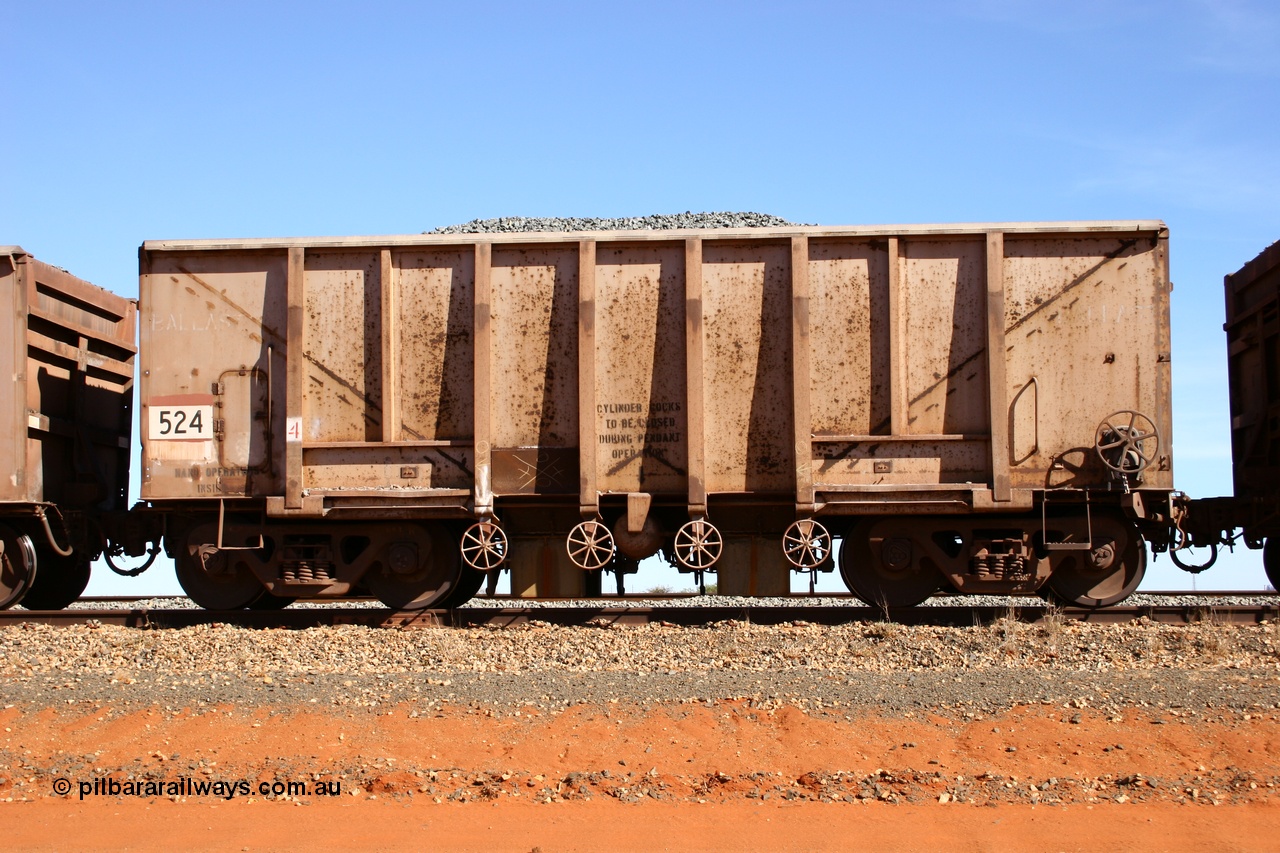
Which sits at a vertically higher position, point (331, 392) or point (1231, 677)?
point (331, 392)

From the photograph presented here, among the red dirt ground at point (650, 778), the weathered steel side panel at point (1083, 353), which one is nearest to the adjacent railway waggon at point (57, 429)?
the red dirt ground at point (650, 778)

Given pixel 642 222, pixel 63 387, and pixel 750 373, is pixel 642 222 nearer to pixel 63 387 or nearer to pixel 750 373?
pixel 750 373

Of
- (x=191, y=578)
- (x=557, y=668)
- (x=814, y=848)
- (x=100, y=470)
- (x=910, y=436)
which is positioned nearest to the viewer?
(x=814, y=848)

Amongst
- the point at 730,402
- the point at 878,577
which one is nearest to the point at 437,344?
the point at 730,402

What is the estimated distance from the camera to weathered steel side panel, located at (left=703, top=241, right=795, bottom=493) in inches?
394

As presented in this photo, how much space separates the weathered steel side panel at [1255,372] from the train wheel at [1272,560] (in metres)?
0.53

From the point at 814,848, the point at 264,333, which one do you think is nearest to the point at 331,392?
the point at 264,333

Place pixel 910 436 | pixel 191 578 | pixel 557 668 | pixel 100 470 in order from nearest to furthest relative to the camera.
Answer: pixel 557 668 < pixel 910 436 < pixel 191 578 < pixel 100 470

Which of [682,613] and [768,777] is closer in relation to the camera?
[768,777]

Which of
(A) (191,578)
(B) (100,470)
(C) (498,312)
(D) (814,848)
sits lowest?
(D) (814,848)

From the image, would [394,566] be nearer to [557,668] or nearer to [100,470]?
[557,668]

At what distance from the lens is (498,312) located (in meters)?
10.2

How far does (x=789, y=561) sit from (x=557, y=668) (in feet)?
9.14

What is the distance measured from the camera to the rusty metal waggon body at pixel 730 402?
391 inches
